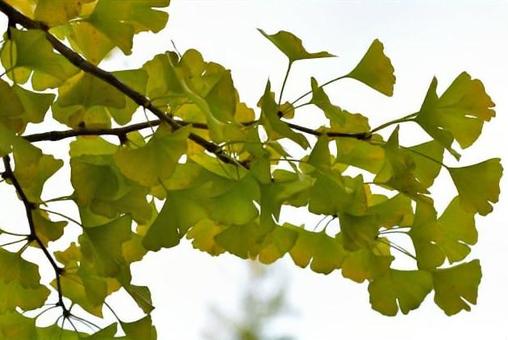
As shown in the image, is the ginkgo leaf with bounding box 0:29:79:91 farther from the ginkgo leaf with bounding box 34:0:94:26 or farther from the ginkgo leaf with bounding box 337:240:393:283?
the ginkgo leaf with bounding box 337:240:393:283

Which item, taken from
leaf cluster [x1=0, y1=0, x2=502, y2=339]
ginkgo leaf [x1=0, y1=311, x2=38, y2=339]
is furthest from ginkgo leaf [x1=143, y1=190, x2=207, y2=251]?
ginkgo leaf [x1=0, y1=311, x2=38, y2=339]

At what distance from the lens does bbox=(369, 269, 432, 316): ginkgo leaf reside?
360mm

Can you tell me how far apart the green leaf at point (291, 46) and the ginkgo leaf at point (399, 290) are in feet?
0.30

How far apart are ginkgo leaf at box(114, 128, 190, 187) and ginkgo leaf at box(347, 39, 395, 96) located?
11 centimetres

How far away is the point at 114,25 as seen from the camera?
0.32 metres

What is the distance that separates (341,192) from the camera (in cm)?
31

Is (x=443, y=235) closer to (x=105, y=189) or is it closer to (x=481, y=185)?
(x=481, y=185)

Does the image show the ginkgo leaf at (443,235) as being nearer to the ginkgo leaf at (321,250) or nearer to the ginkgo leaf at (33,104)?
the ginkgo leaf at (321,250)

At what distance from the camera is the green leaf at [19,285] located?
1.19ft

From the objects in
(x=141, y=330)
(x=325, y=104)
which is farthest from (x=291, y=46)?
(x=141, y=330)

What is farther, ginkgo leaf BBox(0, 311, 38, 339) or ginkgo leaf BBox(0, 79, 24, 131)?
ginkgo leaf BBox(0, 311, 38, 339)

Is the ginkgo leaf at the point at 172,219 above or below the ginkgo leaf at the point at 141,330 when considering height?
above

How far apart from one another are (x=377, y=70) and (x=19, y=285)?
0.58ft

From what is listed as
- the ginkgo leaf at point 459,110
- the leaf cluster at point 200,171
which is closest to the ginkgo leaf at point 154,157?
the leaf cluster at point 200,171
